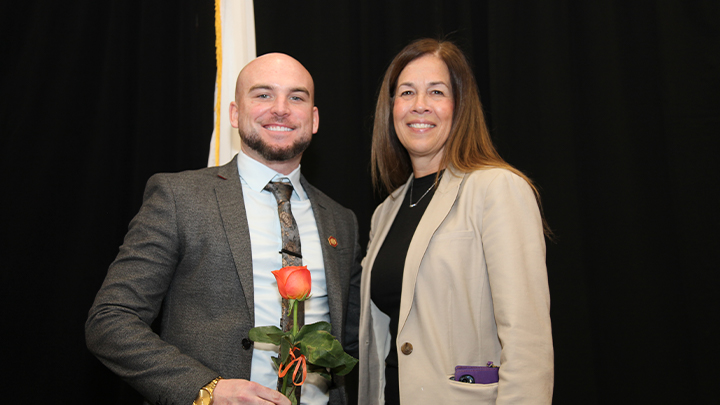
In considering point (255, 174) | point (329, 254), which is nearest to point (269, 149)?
point (255, 174)

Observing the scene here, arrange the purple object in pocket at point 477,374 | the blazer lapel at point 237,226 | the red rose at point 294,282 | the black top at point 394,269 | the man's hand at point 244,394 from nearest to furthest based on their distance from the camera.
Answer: the red rose at point 294,282, the man's hand at point 244,394, the purple object in pocket at point 477,374, the blazer lapel at point 237,226, the black top at point 394,269

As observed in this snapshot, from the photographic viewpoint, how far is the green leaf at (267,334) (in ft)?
3.53

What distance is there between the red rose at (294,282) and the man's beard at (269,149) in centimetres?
87

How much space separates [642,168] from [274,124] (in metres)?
1.70

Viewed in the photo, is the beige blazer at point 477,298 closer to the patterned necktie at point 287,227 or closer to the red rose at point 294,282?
the patterned necktie at point 287,227

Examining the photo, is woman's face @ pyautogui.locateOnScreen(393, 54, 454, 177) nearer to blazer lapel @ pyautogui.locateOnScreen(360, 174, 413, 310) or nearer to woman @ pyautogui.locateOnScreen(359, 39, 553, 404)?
woman @ pyautogui.locateOnScreen(359, 39, 553, 404)

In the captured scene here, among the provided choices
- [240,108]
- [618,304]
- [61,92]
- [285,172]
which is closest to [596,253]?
[618,304]

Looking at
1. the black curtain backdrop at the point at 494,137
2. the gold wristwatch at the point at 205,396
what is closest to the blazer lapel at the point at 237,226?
the gold wristwatch at the point at 205,396

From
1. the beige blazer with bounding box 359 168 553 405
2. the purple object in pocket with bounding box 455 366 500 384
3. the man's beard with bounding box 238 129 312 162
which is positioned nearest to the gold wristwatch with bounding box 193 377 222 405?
the beige blazer with bounding box 359 168 553 405

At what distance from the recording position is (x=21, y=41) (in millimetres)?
2416

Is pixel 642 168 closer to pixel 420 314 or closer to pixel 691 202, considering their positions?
pixel 691 202

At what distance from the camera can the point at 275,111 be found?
1818 millimetres

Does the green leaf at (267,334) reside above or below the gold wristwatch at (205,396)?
above

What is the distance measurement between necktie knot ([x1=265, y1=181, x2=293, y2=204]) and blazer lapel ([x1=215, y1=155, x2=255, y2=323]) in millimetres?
122
